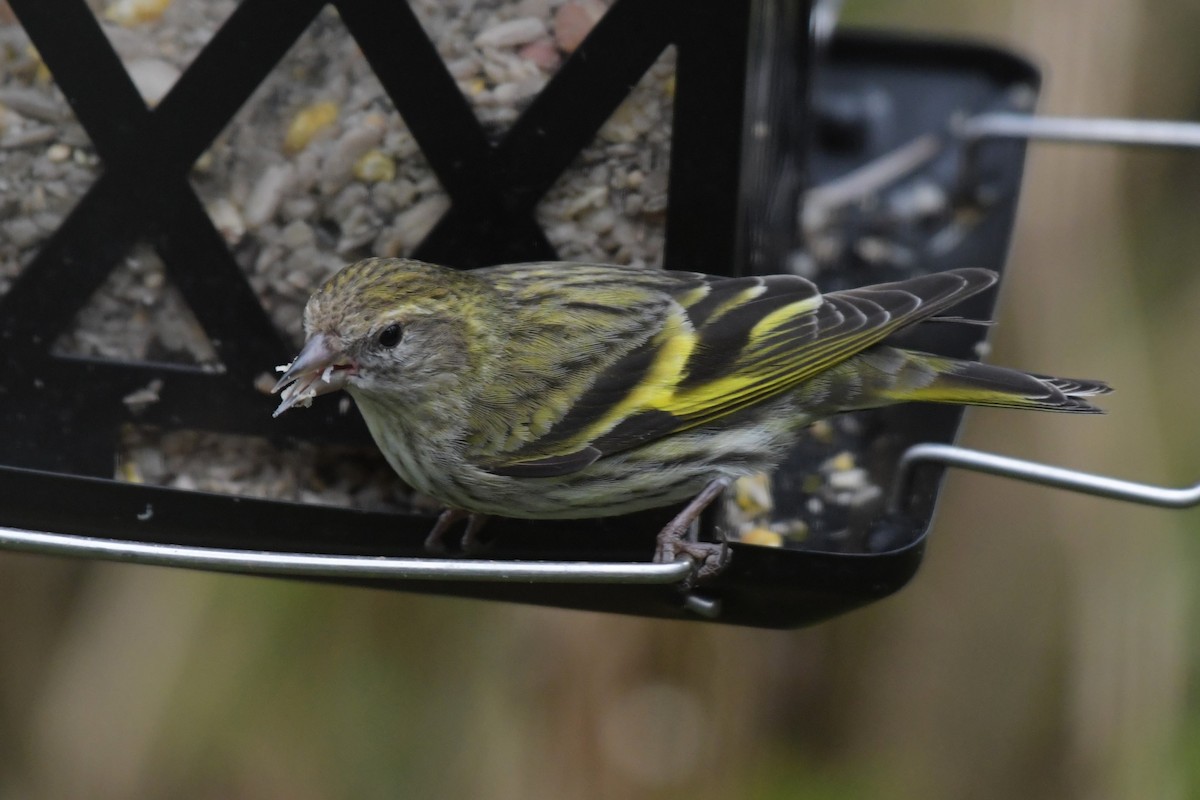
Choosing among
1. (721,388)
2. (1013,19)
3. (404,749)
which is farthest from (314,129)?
(1013,19)

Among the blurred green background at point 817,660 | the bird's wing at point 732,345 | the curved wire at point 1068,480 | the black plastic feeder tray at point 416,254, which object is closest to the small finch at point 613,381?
the bird's wing at point 732,345

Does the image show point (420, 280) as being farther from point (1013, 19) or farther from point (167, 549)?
point (1013, 19)

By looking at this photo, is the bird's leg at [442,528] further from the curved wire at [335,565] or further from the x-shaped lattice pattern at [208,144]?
the curved wire at [335,565]

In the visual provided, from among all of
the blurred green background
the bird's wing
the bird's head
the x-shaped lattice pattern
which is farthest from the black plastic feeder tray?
Answer: the blurred green background

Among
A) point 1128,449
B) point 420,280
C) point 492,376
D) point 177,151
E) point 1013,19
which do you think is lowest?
point 1128,449

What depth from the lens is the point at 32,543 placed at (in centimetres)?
272

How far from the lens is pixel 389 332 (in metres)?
3.12

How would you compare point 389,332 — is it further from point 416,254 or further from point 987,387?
point 987,387

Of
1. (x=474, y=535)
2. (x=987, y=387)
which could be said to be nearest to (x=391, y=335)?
(x=474, y=535)

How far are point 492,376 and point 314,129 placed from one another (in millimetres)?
654

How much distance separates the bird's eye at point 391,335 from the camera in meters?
3.10

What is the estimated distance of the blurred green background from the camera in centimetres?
507

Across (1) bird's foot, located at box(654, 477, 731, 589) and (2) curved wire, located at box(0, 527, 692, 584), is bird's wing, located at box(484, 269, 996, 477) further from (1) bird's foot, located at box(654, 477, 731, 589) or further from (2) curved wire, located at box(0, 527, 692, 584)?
(2) curved wire, located at box(0, 527, 692, 584)

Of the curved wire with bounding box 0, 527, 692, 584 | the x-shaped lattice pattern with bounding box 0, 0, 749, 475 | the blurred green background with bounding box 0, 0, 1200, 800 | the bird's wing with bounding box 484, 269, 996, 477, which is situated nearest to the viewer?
the curved wire with bounding box 0, 527, 692, 584
